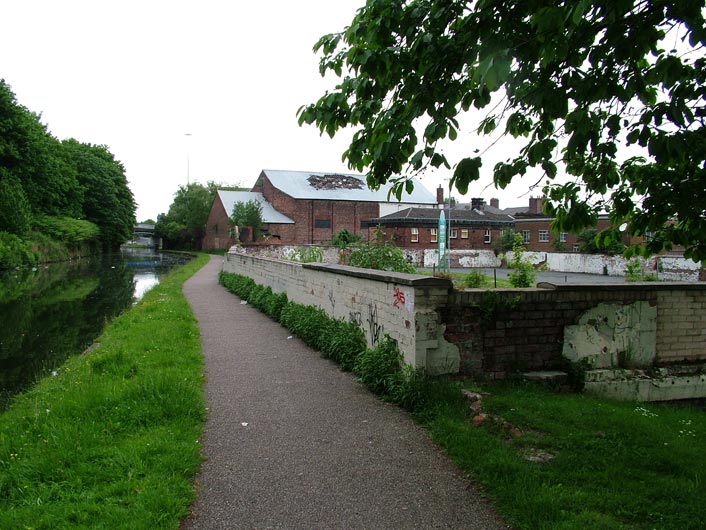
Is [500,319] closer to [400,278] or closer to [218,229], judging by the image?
[400,278]

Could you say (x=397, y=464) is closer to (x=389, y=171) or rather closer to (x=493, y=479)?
(x=493, y=479)

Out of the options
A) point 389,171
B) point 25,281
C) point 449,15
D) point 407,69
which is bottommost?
point 25,281

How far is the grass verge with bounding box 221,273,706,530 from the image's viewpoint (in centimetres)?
364

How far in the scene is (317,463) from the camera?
15.1 ft

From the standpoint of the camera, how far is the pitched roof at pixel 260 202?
59131 mm

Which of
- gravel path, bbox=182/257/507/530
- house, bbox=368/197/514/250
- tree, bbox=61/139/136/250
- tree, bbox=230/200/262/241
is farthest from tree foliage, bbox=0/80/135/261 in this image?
gravel path, bbox=182/257/507/530

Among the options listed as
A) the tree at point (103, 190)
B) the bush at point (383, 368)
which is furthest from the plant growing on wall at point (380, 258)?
the tree at point (103, 190)

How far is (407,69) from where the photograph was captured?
4.24m

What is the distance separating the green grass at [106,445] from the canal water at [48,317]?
1.82 meters

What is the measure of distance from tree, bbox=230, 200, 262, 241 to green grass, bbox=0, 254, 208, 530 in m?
45.7

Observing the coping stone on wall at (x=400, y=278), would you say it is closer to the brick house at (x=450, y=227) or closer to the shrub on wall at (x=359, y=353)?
the shrub on wall at (x=359, y=353)

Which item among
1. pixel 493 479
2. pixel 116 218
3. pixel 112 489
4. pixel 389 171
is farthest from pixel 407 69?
pixel 116 218

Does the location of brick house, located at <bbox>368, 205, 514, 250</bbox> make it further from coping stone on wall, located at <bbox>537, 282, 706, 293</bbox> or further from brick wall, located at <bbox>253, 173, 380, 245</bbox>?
coping stone on wall, located at <bbox>537, 282, 706, 293</bbox>

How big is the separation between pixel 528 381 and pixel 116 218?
233 feet
